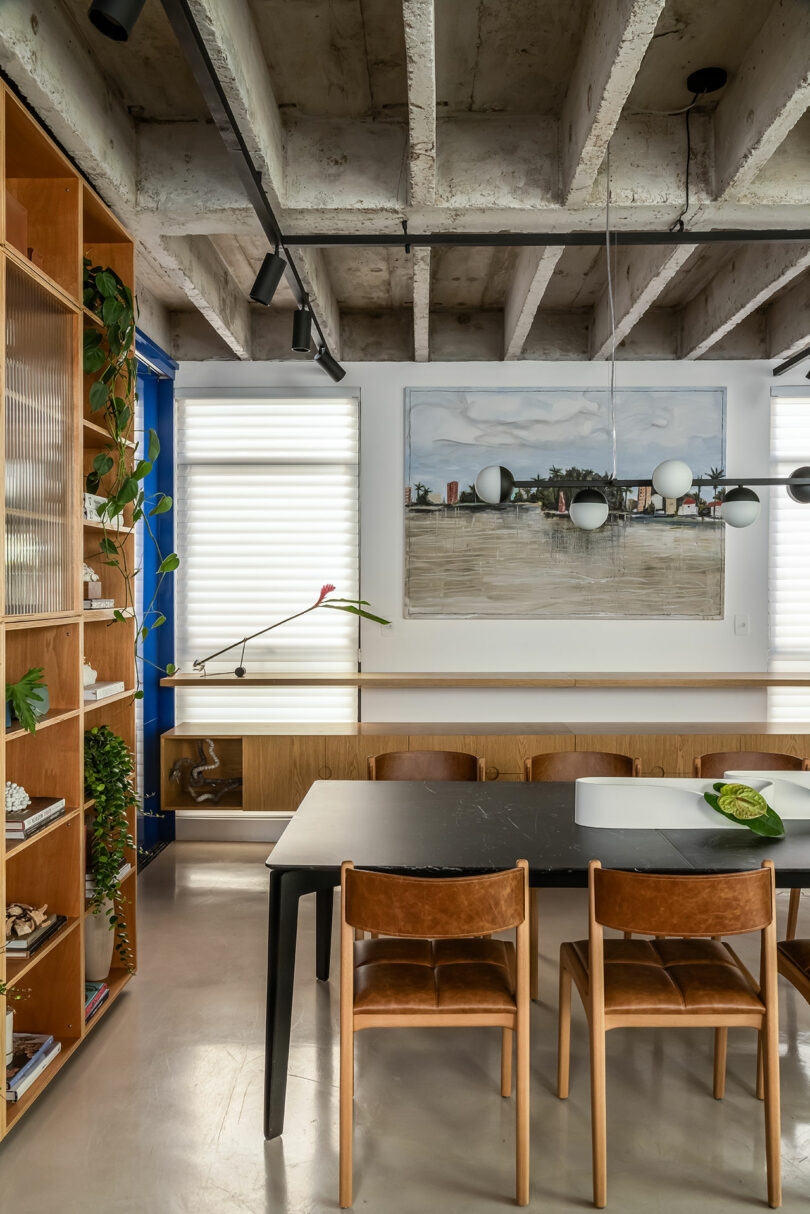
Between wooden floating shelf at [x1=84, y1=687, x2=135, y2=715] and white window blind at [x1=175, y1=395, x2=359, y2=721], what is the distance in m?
2.13

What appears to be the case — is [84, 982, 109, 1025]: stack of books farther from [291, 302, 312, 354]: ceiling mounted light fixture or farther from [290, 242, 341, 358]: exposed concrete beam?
[290, 242, 341, 358]: exposed concrete beam

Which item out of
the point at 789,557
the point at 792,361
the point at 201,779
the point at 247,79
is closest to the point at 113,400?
the point at 247,79

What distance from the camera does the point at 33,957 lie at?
2.75 metres

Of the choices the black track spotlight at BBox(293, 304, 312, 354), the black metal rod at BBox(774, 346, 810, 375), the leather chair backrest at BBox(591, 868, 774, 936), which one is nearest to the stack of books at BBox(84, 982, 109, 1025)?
the leather chair backrest at BBox(591, 868, 774, 936)

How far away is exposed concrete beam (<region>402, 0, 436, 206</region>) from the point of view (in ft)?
7.79

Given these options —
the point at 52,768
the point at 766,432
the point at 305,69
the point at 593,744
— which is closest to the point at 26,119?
the point at 305,69

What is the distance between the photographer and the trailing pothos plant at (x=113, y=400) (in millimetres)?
3328

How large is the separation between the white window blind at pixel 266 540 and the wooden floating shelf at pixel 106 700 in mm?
2126

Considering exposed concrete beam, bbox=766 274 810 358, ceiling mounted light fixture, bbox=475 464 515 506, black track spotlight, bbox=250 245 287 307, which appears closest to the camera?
black track spotlight, bbox=250 245 287 307

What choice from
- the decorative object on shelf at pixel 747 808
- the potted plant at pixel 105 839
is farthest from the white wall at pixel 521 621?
the decorative object on shelf at pixel 747 808

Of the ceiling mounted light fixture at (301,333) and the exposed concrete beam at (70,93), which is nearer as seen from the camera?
the exposed concrete beam at (70,93)

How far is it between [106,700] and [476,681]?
2.64 meters

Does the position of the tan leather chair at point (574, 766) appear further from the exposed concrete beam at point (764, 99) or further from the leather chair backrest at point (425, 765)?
the exposed concrete beam at point (764, 99)

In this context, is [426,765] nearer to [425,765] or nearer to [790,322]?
[425,765]
